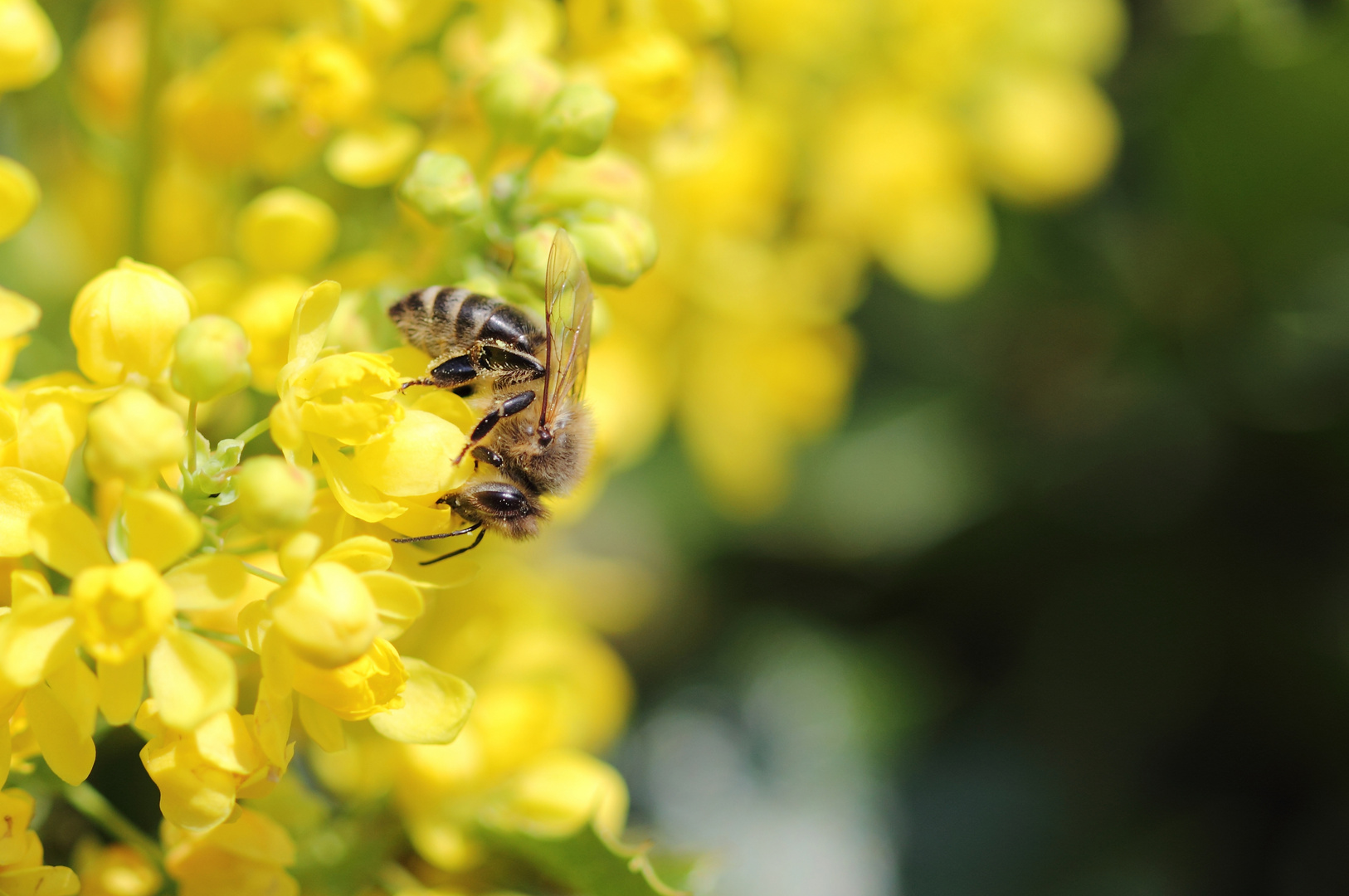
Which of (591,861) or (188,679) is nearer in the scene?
(188,679)

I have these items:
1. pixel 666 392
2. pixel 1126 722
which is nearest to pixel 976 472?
pixel 1126 722

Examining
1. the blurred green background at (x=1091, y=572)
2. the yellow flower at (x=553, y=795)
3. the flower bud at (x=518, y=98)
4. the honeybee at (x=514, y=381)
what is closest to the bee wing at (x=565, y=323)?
the honeybee at (x=514, y=381)

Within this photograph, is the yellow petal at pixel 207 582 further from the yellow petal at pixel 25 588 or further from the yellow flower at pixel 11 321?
the yellow flower at pixel 11 321

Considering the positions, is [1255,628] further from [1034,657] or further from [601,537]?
[601,537]

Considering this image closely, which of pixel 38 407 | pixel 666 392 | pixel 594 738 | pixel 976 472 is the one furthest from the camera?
pixel 976 472

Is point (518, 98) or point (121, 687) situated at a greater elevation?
point (518, 98)

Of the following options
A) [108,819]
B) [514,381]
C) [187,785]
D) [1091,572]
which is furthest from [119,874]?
[1091,572]

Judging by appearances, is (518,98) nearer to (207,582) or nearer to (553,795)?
(207,582)
